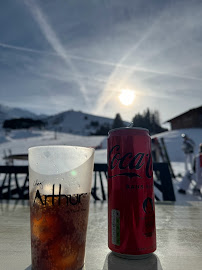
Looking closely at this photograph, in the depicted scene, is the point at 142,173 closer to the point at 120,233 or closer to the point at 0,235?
the point at 120,233

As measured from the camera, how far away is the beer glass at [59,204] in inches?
16.0

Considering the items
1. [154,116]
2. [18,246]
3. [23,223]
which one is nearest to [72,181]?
[18,246]

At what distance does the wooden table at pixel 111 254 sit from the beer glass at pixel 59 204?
0.05 metres

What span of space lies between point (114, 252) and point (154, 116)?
141 ft

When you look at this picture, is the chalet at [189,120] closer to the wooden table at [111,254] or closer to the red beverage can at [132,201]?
the wooden table at [111,254]

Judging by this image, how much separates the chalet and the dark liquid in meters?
22.9

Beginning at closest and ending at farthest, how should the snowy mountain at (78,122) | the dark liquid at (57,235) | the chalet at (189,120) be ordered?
the dark liquid at (57,235) < the chalet at (189,120) < the snowy mountain at (78,122)

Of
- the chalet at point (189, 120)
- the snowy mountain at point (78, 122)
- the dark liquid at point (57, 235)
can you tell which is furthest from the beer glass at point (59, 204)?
the snowy mountain at point (78, 122)

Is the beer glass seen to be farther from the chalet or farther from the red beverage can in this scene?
the chalet

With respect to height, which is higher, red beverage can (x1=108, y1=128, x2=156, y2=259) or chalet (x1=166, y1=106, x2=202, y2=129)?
chalet (x1=166, y1=106, x2=202, y2=129)

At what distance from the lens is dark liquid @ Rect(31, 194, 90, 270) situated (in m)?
0.40

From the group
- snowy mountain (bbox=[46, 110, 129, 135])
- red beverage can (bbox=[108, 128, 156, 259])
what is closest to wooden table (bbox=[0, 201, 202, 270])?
red beverage can (bbox=[108, 128, 156, 259])

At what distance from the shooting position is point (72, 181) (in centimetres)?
43

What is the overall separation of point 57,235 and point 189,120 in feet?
79.6
